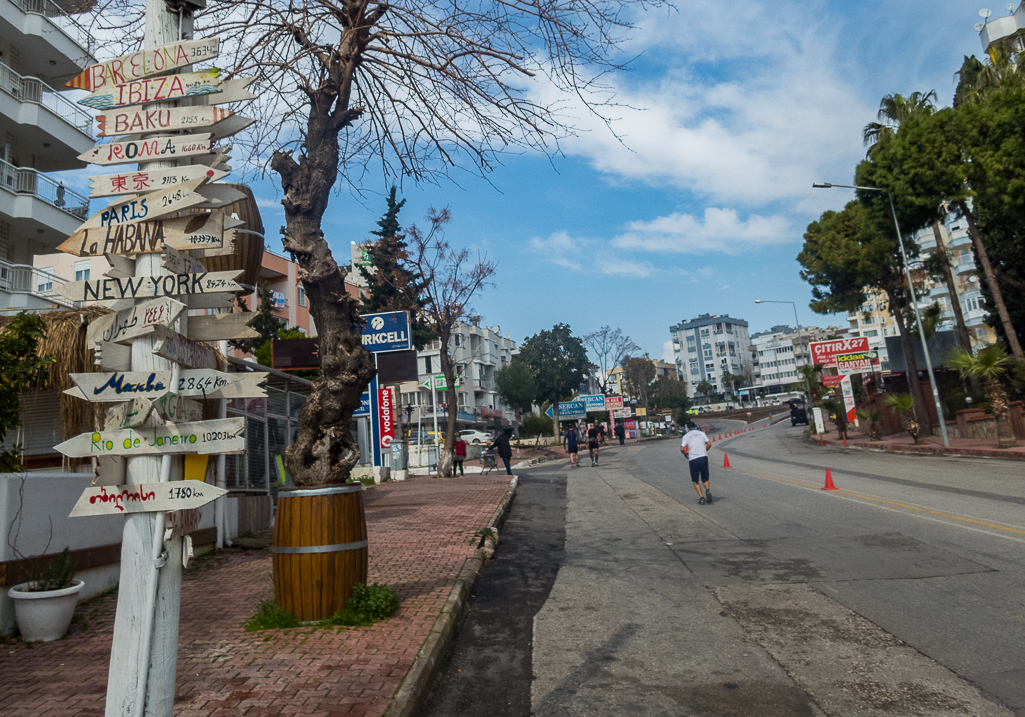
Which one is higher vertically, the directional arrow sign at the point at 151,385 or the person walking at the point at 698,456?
the directional arrow sign at the point at 151,385

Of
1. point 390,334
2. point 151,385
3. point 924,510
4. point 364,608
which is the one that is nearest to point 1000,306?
point 924,510

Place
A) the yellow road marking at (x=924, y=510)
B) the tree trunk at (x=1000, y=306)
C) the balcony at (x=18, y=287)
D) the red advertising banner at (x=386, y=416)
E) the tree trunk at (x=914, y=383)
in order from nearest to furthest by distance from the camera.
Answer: the yellow road marking at (x=924, y=510)
the balcony at (x=18, y=287)
the tree trunk at (x=1000, y=306)
the red advertising banner at (x=386, y=416)
the tree trunk at (x=914, y=383)

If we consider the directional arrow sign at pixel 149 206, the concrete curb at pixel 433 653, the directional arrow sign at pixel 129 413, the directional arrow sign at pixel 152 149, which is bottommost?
the concrete curb at pixel 433 653

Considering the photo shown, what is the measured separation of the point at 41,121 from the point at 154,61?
21079 mm

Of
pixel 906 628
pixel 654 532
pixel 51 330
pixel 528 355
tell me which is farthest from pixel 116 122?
pixel 528 355

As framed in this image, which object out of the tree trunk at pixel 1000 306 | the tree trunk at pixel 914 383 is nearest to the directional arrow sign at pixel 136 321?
the tree trunk at pixel 1000 306

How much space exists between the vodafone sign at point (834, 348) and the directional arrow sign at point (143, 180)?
32825 mm

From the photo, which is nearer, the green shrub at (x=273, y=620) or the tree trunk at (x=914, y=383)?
the green shrub at (x=273, y=620)

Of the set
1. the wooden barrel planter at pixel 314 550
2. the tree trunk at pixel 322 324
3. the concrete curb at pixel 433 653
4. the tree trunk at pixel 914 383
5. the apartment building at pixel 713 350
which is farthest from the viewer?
the apartment building at pixel 713 350

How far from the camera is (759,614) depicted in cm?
603

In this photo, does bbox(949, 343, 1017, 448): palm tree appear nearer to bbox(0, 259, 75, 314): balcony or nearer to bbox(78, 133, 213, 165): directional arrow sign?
bbox(78, 133, 213, 165): directional arrow sign

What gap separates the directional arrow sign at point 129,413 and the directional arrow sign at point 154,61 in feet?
5.55

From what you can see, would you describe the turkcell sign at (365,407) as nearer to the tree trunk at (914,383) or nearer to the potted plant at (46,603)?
the potted plant at (46,603)

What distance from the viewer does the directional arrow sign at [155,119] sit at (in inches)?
130
